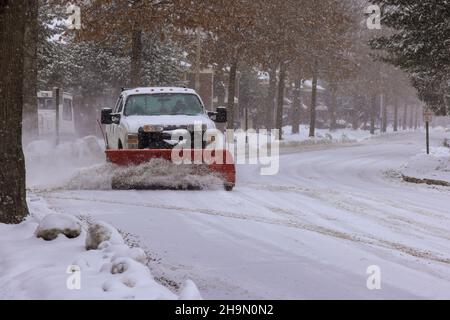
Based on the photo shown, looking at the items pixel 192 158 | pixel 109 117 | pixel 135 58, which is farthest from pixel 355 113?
pixel 192 158

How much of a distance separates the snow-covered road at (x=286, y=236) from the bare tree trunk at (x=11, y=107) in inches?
55.7

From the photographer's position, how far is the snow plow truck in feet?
37.4

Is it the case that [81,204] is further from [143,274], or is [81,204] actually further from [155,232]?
[143,274]

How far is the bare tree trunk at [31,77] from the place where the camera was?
577 inches

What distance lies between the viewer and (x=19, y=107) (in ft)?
23.1

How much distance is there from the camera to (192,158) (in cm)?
1139

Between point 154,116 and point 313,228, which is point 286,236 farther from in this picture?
point 154,116

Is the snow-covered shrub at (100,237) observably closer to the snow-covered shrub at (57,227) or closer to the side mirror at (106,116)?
the snow-covered shrub at (57,227)

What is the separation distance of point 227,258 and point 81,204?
3.71m

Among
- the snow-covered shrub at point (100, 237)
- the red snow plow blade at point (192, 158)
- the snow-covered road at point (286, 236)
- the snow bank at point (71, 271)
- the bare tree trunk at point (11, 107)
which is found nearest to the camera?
the snow bank at point (71, 271)

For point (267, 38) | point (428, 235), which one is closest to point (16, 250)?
point (428, 235)

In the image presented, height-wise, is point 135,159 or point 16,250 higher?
point 135,159

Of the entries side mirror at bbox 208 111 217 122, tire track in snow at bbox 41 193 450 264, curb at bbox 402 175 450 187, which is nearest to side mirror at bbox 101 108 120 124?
side mirror at bbox 208 111 217 122

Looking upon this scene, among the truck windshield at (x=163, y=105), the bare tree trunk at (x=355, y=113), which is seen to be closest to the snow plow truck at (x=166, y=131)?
the truck windshield at (x=163, y=105)
